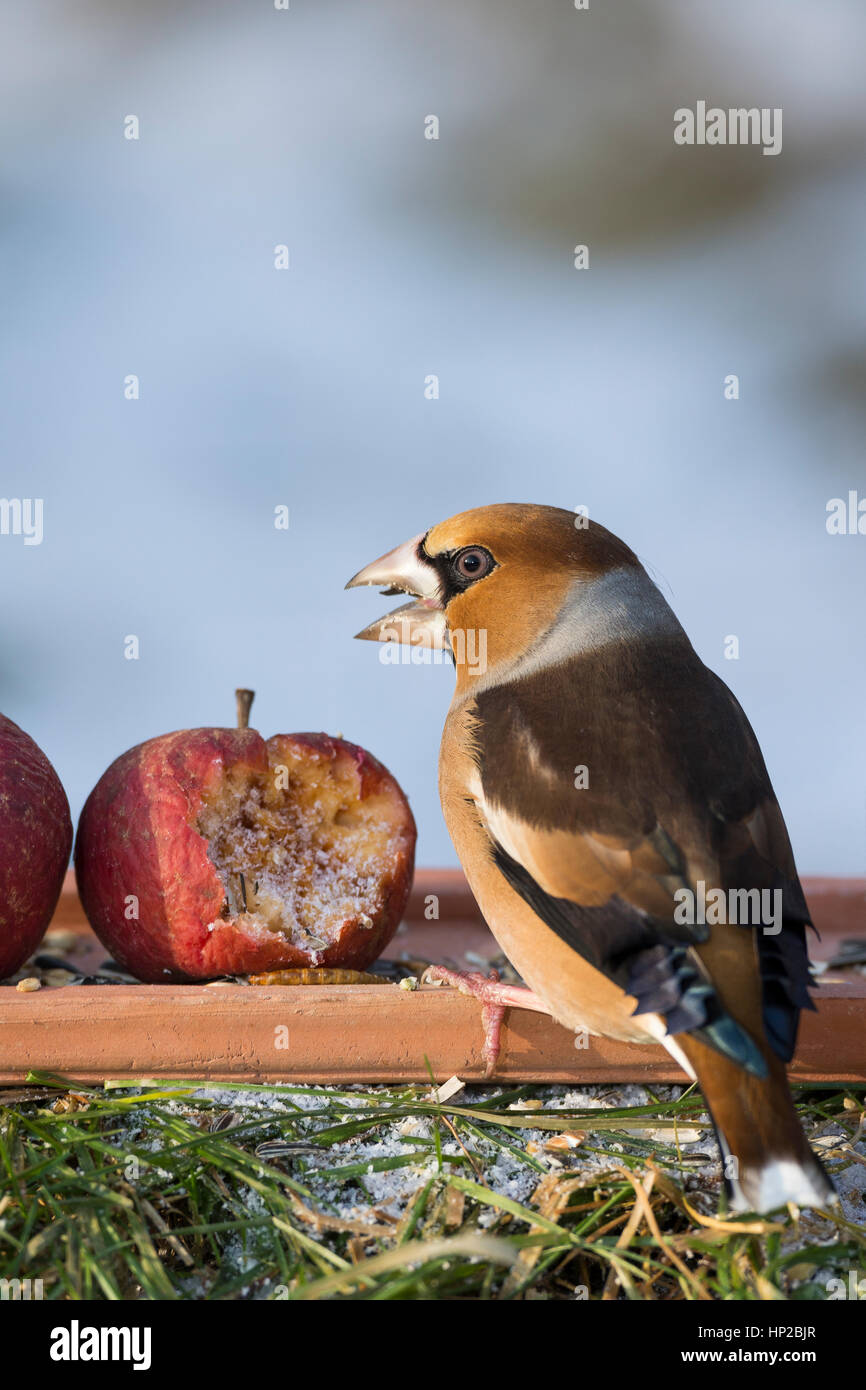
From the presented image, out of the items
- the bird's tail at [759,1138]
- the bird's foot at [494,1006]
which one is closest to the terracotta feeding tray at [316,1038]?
the bird's foot at [494,1006]

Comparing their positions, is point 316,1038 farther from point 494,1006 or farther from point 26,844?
point 26,844

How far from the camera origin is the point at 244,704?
Answer: 171cm

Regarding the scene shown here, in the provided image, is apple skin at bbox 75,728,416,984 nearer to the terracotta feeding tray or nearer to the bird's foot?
the terracotta feeding tray

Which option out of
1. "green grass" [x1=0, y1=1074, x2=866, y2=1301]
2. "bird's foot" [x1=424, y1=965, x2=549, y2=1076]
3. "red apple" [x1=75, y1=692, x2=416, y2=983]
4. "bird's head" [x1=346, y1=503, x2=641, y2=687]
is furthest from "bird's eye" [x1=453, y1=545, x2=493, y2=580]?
"green grass" [x1=0, y1=1074, x2=866, y2=1301]

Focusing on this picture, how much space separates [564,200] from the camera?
3.40 metres

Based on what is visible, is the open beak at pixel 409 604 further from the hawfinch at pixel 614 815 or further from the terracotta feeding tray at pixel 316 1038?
the terracotta feeding tray at pixel 316 1038

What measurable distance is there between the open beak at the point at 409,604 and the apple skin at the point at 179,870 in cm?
19

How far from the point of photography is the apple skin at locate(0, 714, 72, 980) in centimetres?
138

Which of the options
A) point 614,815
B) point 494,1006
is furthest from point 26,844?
point 614,815

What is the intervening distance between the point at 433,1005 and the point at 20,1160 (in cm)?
45

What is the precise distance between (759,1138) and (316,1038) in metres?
0.51

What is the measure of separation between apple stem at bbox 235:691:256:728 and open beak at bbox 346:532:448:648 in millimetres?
212

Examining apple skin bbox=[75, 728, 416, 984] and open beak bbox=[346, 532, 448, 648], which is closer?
apple skin bbox=[75, 728, 416, 984]

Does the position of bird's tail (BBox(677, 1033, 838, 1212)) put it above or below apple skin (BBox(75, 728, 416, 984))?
below
